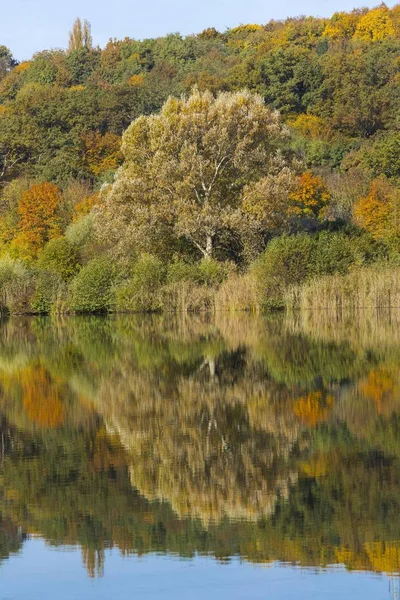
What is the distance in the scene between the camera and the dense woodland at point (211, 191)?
121ft

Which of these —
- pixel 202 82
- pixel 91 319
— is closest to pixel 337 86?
pixel 202 82

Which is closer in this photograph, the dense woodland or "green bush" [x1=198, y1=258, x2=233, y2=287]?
the dense woodland

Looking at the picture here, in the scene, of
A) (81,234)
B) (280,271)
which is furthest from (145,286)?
(81,234)

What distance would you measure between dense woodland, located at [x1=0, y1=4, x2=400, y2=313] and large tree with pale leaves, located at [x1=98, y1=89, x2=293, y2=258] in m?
0.06

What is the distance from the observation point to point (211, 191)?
40.5 m

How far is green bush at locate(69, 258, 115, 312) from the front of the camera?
3928 centimetres

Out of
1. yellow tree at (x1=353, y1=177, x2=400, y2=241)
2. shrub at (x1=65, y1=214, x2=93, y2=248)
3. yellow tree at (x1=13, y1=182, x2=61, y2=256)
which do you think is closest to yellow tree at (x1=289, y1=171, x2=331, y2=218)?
yellow tree at (x1=353, y1=177, x2=400, y2=241)

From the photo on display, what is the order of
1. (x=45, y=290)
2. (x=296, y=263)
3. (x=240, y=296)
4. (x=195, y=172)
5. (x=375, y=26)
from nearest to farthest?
(x=296, y=263), (x=240, y=296), (x=195, y=172), (x=45, y=290), (x=375, y=26)

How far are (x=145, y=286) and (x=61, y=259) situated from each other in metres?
6.08

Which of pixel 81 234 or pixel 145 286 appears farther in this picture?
pixel 81 234

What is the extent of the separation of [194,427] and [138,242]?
27.8m

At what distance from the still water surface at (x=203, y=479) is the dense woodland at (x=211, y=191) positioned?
1776 cm

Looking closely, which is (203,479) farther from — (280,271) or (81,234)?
(81,234)

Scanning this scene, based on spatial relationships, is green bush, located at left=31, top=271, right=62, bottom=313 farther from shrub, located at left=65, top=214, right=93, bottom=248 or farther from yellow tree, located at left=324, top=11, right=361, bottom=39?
yellow tree, located at left=324, top=11, right=361, bottom=39
